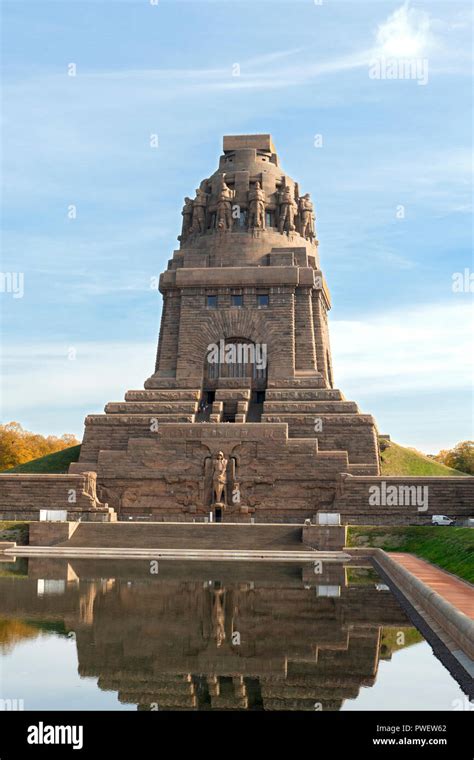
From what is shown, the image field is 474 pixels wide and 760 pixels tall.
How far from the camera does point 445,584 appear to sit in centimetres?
1969

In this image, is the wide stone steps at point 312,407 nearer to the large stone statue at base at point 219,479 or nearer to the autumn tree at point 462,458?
the large stone statue at base at point 219,479

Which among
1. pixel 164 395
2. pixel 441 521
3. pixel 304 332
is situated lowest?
pixel 441 521

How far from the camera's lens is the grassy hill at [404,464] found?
Answer: 4472 centimetres

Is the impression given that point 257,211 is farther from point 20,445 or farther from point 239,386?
point 20,445

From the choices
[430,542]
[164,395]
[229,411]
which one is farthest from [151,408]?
[430,542]

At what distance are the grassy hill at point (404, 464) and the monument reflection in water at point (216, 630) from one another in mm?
20575

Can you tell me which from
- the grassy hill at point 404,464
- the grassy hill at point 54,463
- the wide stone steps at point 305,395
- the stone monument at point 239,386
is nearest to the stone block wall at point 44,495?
the stone monument at point 239,386

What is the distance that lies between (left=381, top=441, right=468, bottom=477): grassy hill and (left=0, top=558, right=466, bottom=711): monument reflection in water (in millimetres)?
20575

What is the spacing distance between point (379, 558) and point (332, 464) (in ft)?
33.6

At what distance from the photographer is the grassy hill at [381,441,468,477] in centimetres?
4472

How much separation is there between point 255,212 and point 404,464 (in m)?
16.1

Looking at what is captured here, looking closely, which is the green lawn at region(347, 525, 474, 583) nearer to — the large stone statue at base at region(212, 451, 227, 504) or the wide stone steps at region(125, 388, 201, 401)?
the large stone statue at base at region(212, 451, 227, 504)
